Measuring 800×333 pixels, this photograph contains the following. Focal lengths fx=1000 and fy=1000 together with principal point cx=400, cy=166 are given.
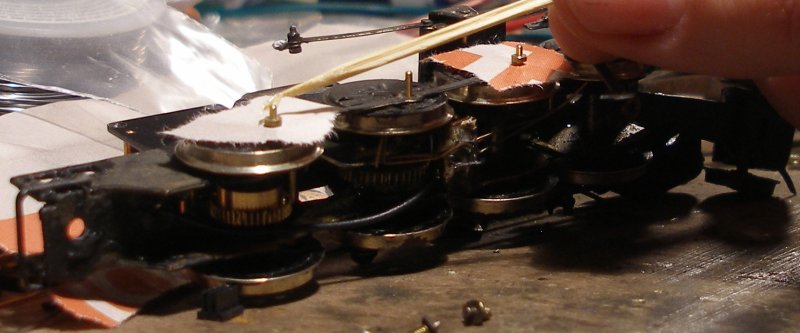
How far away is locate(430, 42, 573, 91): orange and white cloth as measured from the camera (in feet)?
3.61

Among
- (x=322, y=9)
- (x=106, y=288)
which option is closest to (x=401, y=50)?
(x=106, y=288)

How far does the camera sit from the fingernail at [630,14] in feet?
2.93

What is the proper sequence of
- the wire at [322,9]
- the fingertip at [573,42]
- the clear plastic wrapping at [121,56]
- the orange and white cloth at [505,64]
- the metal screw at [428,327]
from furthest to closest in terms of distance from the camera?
the wire at [322,9] < the clear plastic wrapping at [121,56] < the orange and white cloth at [505,64] < the fingertip at [573,42] < the metal screw at [428,327]

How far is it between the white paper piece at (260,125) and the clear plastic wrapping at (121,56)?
0.76m

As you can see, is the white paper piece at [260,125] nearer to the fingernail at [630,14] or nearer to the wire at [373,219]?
the wire at [373,219]

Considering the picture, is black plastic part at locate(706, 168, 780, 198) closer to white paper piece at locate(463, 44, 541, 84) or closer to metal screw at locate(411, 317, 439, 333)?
white paper piece at locate(463, 44, 541, 84)

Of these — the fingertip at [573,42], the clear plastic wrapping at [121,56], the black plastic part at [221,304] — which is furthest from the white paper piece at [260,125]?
the clear plastic wrapping at [121,56]

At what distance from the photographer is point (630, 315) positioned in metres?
0.92

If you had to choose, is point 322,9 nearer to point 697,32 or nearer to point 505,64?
point 505,64

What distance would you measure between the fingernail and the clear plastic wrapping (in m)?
0.97

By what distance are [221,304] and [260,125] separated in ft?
0.56

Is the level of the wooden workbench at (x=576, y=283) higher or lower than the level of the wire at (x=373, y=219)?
lower

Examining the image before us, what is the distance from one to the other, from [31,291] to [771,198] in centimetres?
91

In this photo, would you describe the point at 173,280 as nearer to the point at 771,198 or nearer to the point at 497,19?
the point at 497,19
